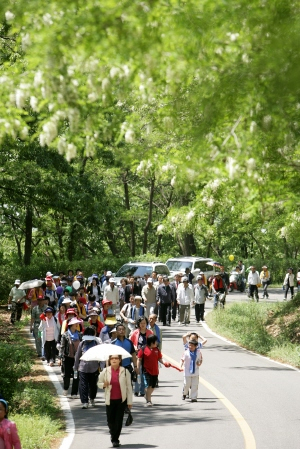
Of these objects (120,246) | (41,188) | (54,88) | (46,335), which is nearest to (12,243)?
(120,246)

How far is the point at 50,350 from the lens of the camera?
796 inches

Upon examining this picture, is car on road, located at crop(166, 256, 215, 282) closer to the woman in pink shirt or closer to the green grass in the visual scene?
the green grass

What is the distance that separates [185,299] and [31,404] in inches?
569

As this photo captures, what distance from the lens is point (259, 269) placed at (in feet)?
179

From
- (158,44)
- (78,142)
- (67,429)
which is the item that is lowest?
(67,429)

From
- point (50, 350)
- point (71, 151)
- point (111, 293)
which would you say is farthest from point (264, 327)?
point (71, 151)

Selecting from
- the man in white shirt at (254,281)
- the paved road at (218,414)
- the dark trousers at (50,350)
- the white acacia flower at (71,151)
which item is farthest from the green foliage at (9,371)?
the man in white shirt at (254,281)

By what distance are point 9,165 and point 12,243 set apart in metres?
41.3

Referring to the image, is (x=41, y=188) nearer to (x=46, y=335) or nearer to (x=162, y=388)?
(x=46, y=335)

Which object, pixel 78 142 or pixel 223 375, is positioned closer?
pixel 78 142

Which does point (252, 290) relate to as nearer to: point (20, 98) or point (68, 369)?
point (68, 369)

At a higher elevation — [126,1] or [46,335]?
[126,1]

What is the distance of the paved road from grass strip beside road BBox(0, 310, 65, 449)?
397mm

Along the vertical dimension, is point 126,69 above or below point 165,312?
above
